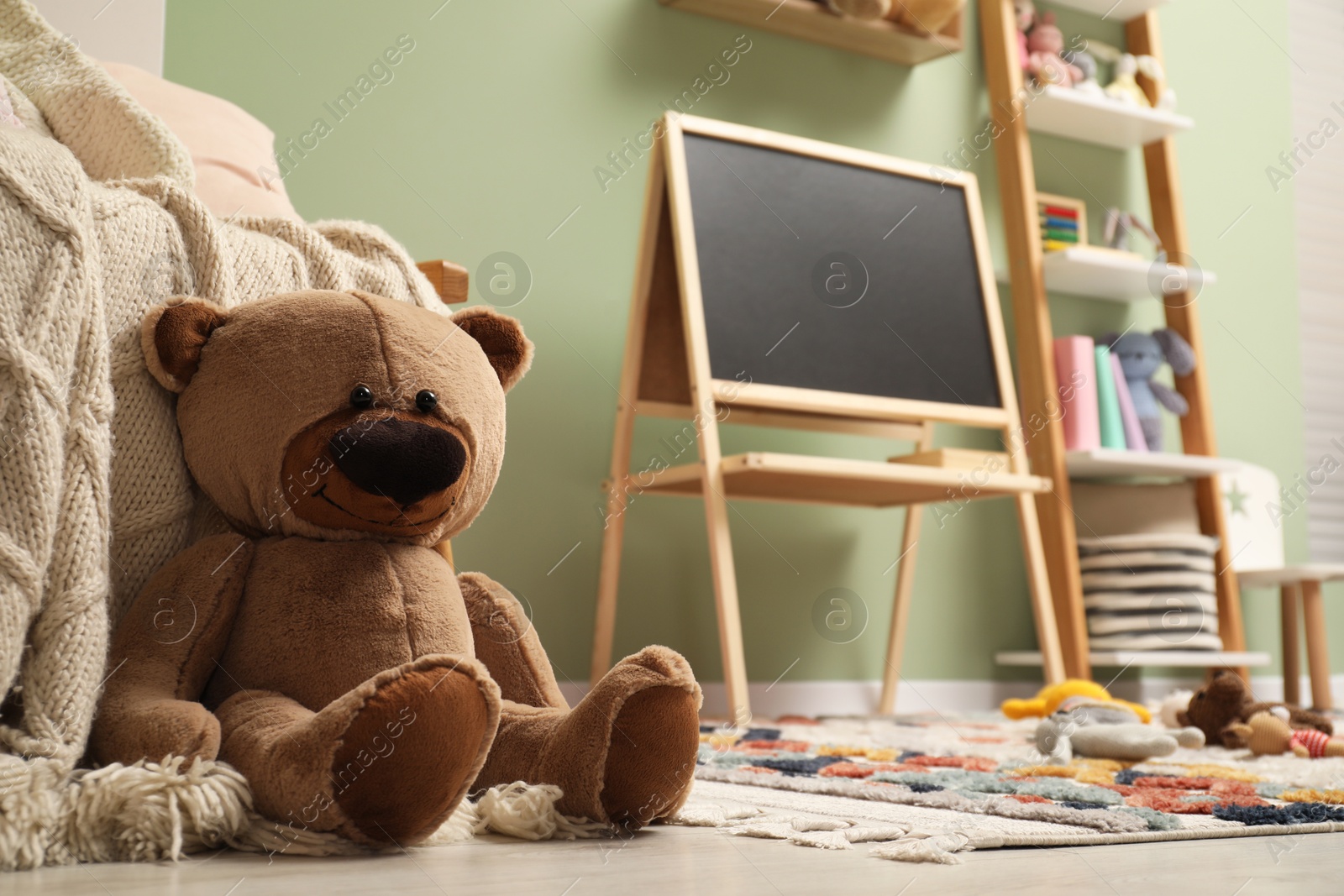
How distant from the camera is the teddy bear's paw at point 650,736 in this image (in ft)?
2.26

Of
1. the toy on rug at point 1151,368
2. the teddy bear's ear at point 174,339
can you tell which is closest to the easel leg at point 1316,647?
the toy on rug at point 1151,368

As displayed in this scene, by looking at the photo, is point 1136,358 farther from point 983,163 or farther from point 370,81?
point 370,81

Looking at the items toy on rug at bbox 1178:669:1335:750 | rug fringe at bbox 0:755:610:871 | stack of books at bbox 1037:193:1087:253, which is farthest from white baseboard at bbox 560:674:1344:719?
rug fringe at bbox 0:755:610:871

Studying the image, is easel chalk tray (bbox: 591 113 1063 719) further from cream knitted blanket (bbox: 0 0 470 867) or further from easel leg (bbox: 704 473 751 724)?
cream knitted blanket (bbox: 0 0 470 867)

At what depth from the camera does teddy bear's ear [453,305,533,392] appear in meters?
0.91

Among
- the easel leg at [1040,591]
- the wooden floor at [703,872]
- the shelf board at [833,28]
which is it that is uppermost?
the shelf board at [833,28]

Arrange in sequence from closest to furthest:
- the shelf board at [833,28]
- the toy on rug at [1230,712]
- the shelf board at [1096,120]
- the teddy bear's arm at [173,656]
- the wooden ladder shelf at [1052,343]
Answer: the teddy bear's arm at [173,656], the toy on rug at [1230,712], the shelf board at [833,28], the wooden ladder shelf at [1052,343], the shelf board at [1096,120]

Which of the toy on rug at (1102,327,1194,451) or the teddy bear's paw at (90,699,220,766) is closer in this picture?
the teddy bear's paw at (90,699,220,766)

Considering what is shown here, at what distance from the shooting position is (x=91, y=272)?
2.37 ft

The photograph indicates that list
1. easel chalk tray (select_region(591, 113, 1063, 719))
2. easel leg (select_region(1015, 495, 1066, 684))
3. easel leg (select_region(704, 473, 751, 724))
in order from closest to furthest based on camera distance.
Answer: easel leg (select_region(704, 473, 751, 724))
easel chalk tray (select_region(591, 113, 1063, 719))
easel leg (select_region(1015, 495, 1066, 684))

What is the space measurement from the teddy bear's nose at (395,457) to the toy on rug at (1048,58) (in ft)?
6.89

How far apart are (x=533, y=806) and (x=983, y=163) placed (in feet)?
7.12

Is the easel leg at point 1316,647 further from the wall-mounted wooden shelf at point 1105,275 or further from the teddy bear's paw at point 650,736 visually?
the teddy bear's paw at point 650,736

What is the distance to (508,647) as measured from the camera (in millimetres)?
869
